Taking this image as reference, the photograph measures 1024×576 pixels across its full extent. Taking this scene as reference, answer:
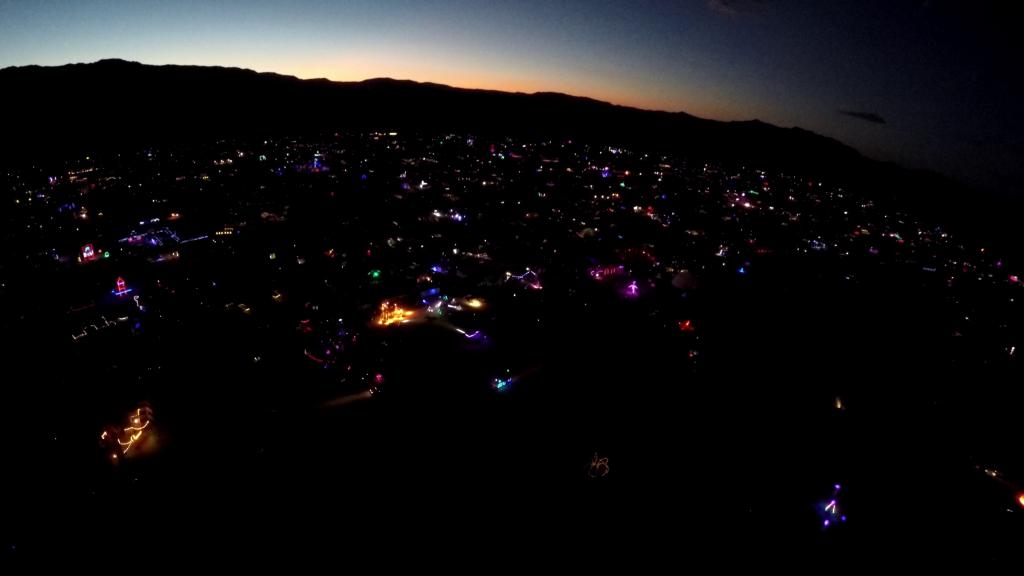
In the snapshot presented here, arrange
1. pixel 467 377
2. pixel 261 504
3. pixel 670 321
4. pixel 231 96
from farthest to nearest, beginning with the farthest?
pixel 231 96
pixel 670 321
pixel 467 377
pixel 261 504

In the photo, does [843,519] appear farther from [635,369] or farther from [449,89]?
[449,89]

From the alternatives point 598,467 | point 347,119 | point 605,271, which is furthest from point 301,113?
point 598,467

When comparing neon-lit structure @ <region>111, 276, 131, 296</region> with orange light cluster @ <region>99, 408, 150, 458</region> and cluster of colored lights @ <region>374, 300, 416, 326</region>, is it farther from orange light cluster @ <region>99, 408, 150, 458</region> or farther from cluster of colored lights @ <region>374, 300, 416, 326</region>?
cluster of colored lights @ <region>374, 300, 416, 326</region>

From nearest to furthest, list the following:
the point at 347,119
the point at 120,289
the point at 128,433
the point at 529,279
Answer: the point at 128,433 → the point at 120,289 → the point at 529,279 → the point at 347,119

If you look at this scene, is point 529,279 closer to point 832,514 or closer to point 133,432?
point 832,514

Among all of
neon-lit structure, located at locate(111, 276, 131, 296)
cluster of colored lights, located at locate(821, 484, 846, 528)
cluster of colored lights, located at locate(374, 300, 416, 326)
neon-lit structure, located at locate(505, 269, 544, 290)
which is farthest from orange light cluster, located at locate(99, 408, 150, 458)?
cluster of colored lights, located at locate(821, 484, 846, 528)

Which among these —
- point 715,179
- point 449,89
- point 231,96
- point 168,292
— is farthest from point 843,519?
point 449,89

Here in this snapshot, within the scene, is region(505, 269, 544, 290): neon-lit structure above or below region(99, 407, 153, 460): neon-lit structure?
above
